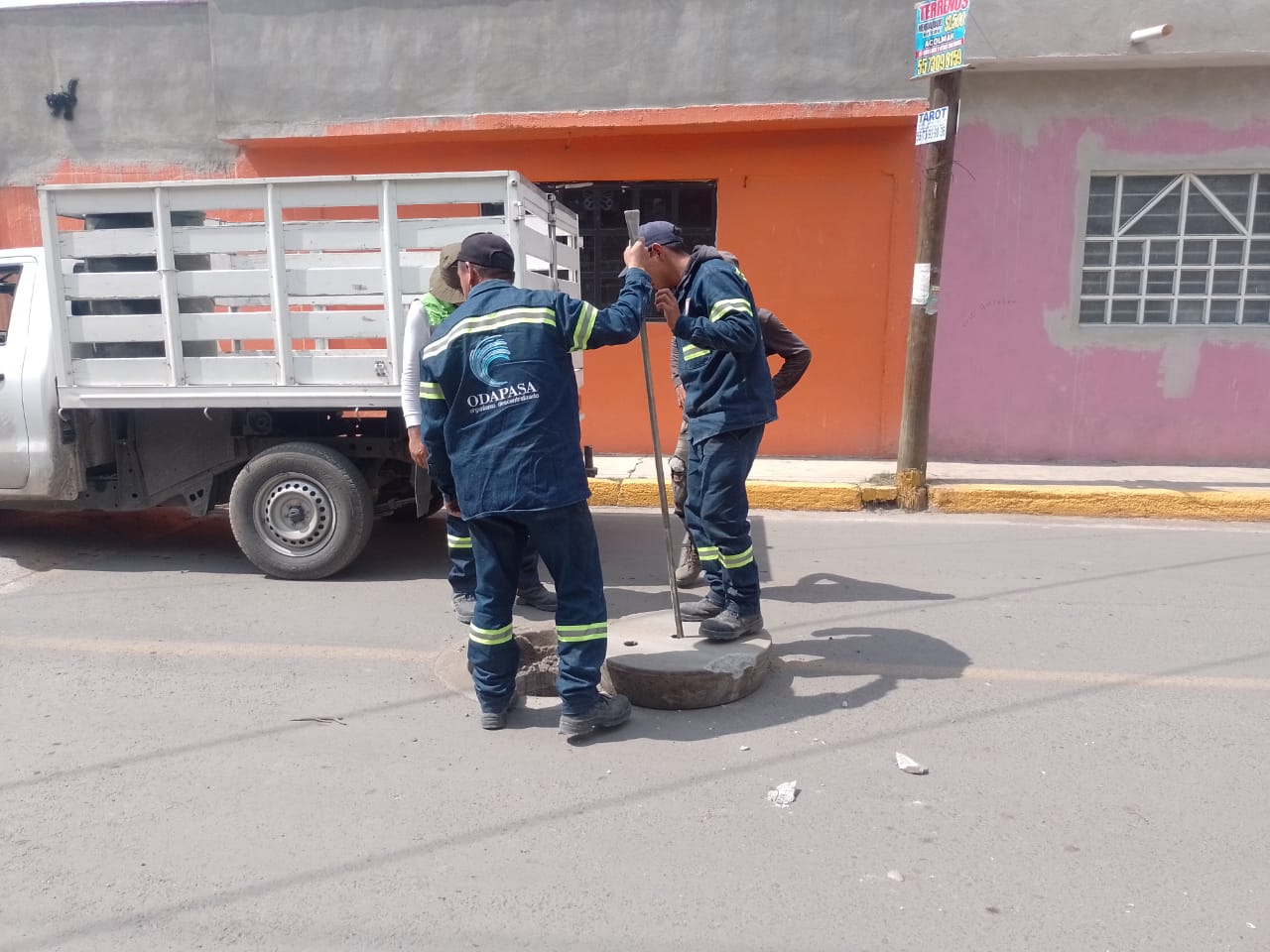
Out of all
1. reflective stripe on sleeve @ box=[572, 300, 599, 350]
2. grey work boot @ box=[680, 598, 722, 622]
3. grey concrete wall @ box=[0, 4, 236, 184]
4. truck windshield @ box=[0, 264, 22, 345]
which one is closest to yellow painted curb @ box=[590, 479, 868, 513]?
grey work boot @ box=[680, 598, 722, 622]

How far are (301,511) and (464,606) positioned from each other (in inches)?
57.6

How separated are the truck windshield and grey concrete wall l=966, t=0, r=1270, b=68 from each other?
7.50 meters

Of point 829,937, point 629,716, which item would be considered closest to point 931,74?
point 629,716

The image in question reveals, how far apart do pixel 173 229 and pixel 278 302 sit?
0.75 meters

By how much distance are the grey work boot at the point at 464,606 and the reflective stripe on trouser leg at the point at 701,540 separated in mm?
1202

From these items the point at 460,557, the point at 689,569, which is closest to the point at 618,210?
the point at 689,569

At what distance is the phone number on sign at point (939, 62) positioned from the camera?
6980 mm

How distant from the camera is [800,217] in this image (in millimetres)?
9031

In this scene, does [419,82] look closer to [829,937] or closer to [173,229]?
[173,229]

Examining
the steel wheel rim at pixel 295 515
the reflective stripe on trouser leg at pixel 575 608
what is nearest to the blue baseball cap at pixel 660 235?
the reflective stripe on trouser leg at pixel 575 608

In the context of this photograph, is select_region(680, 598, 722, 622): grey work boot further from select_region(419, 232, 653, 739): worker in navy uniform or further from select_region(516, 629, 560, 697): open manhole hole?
select_region(419, 232, 653, 739): worker in navy uniform

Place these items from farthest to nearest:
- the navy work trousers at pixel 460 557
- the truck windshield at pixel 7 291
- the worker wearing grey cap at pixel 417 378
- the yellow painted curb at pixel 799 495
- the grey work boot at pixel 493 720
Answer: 1. the yellow painted curb at pixel 799 495
2. the truck windshield at pixel 7 291
3. the navy work trousers at pixel 460 557
4. the worker wearing grey cap at pixel 417 378
5. the grey work boot at pixel 493 720

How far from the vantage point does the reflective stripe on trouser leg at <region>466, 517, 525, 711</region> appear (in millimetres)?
3721

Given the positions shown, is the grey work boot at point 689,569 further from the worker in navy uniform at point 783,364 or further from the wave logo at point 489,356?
the wave logo at point 489,356
